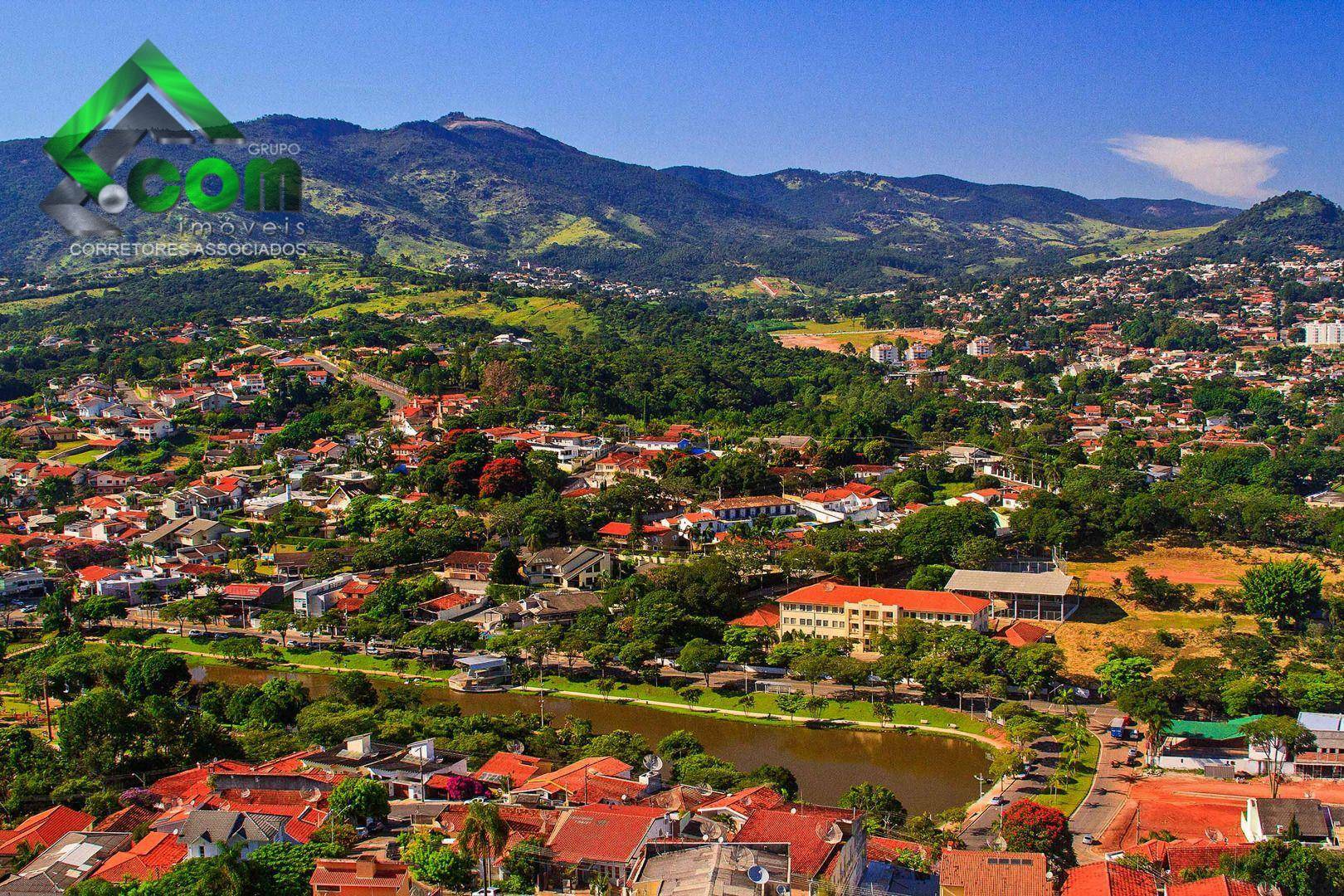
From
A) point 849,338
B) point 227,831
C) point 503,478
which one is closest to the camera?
point 227,831

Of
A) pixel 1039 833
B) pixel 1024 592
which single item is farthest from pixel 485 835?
pixel 1024 592

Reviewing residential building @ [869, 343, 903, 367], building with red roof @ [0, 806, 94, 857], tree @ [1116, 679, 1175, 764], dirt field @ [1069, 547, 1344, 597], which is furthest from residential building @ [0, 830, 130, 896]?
residential building @ [869, 343, 903, 367]

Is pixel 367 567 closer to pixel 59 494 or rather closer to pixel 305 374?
pixel 59 494

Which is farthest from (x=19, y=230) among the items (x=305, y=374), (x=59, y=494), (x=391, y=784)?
(x=391, y=784)

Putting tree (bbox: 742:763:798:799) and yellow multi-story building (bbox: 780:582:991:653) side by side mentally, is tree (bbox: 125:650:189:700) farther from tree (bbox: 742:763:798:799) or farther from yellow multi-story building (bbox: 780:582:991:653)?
yellow multi-story building (bbox: 780:582:991:653)

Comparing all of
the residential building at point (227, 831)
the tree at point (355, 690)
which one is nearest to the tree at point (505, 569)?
the tree at point (355, 690)

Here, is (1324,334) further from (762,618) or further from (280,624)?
(280,624)

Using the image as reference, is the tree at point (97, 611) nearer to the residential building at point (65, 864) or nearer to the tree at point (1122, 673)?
the residential building at point (65, 864)
